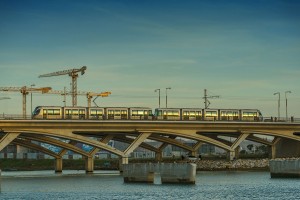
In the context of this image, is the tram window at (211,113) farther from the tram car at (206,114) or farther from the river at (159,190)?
the river at (159,190)

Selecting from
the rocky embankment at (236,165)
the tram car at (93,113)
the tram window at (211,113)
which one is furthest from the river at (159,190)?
the rocky embankment at (236,165)

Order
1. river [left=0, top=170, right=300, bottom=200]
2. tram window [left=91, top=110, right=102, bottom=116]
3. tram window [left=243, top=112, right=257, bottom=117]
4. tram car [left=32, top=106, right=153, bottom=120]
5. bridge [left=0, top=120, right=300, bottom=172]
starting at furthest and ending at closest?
tram window [left=243, top=112, right=257, bottom=117], tram window [left=91, top=110, right=102, bottom=116], tram car [left=32, top=106, right=153, bottom=120], bridge [left=0, top=120, right=300, bottom=172], river [left=0, top=170, right=300, bottom=200]

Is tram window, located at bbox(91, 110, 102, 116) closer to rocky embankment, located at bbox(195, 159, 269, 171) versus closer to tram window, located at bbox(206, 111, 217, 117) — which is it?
tram window, located at bbox(206, 111, 217, 117)

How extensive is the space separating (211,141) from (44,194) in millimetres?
65544

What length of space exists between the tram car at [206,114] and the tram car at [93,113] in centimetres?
313

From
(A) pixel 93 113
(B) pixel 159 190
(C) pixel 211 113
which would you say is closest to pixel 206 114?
(C) pixel 211 113

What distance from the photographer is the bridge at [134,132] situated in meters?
142

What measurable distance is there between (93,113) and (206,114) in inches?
890

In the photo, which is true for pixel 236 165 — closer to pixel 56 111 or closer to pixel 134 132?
pixel 134 132

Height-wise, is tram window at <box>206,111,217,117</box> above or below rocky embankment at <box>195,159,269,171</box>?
above

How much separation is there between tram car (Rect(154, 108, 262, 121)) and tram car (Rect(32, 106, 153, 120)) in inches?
123

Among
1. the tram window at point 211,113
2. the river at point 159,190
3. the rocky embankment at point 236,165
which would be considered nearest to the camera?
the river at point 159,190

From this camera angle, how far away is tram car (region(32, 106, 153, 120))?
146375 mm

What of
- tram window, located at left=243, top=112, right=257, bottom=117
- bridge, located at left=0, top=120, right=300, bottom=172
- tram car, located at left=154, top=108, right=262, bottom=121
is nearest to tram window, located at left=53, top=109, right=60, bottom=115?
bridge, located at left=0, top=120, right=300, bottom=172
